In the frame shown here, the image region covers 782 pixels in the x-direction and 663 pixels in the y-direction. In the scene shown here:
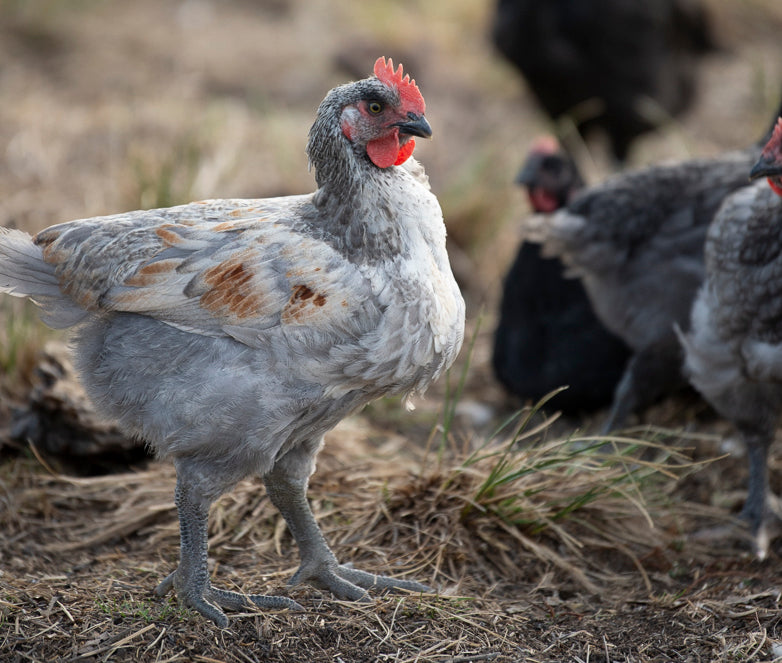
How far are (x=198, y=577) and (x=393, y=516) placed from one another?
975mm

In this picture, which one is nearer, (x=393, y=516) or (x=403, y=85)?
(x=403, y=85)

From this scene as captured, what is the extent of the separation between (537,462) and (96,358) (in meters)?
1.71

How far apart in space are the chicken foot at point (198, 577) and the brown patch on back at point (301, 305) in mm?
622

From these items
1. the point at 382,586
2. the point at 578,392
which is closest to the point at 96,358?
the point at 382,586

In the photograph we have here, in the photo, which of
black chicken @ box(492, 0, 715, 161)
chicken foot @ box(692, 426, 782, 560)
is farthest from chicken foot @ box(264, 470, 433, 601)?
black chicken @ box(492, 0, 715, 161)

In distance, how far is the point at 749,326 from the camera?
355 centimetres

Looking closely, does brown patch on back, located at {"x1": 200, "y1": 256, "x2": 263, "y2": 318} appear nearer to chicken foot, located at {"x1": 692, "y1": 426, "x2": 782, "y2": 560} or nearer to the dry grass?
the dry grass

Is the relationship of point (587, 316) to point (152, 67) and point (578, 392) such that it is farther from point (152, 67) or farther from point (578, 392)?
point (152, 67)

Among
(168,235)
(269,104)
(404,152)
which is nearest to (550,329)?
(404,152)

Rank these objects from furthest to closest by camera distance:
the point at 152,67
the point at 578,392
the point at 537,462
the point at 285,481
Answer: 1. the point at 152,67
2. the point at 578,392
3. the point at 537,462
4. the point at 285,481

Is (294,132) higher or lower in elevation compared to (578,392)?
higher

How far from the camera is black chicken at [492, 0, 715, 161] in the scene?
265 inches

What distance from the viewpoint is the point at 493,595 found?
3.27 metres

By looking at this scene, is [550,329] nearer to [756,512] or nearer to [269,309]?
[756,512]
